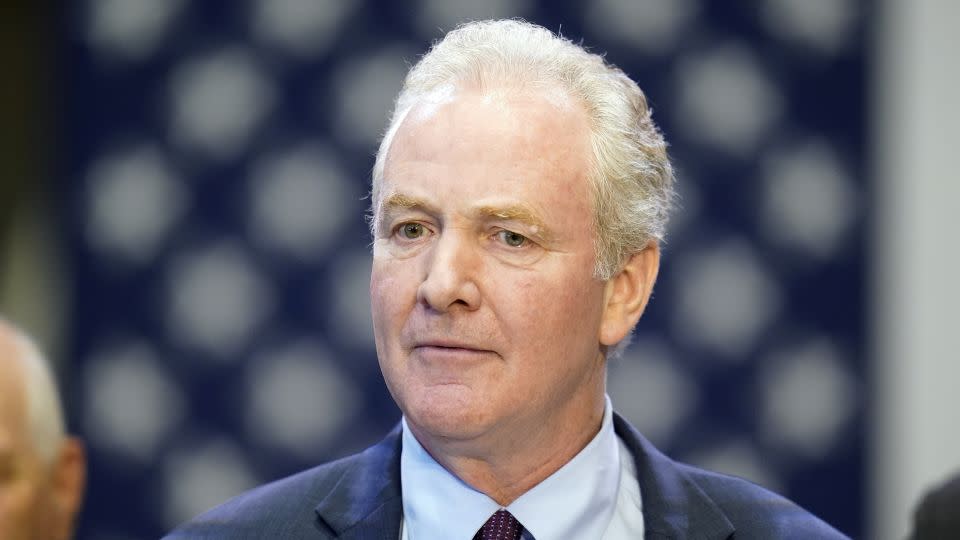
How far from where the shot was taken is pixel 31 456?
5.29 ft

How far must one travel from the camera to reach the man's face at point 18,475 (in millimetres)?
1575

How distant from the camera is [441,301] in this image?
5.56 feet

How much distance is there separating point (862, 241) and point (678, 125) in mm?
494

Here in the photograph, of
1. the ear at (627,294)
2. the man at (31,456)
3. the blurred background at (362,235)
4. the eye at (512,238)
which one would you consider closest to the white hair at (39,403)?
the man at (31,456)

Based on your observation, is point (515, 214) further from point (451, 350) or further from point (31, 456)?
point (31, 456)

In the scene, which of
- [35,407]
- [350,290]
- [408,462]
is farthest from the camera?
[350,290]

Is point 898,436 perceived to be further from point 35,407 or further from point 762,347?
point 35,407

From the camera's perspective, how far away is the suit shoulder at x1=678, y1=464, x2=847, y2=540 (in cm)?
189

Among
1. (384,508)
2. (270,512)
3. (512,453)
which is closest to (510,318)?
(512,453)

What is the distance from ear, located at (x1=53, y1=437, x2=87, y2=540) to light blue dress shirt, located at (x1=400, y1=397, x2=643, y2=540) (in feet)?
1.38

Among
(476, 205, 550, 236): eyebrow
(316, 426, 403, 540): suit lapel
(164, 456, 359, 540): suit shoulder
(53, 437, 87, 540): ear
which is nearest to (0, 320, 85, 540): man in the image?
(53, 437, 87, 540): ear

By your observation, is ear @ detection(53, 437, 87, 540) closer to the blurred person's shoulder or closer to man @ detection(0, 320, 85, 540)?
man @ detection(0, 320, 85, 540)

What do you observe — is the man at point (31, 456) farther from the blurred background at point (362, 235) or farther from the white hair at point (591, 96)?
the blurred background at point (362, 235)

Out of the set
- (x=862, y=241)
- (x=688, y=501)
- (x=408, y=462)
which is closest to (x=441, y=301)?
(x=408, y=462)
